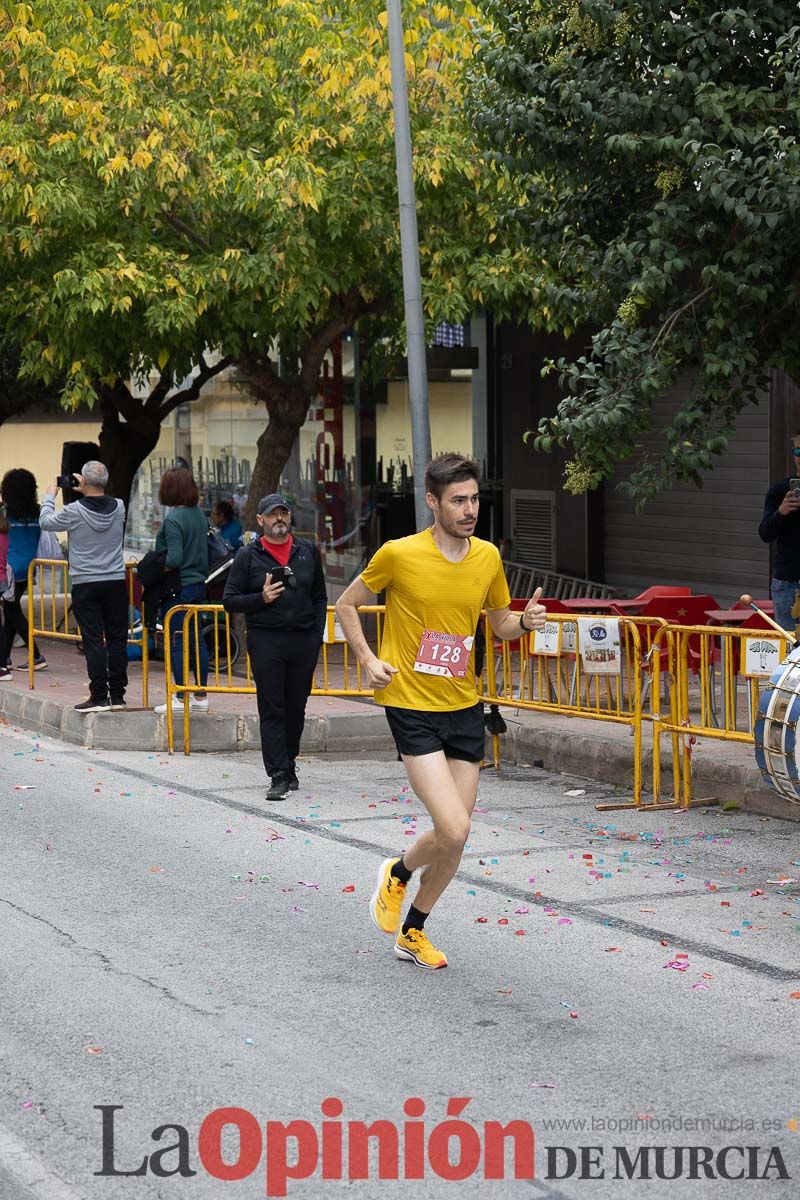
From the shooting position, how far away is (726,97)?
34.7ft

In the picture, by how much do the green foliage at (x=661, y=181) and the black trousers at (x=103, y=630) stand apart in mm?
4049

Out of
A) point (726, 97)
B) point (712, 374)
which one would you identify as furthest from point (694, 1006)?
point (726, 97)

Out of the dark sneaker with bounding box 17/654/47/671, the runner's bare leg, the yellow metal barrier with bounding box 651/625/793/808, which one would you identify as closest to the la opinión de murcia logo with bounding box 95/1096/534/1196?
the runner's bare leg

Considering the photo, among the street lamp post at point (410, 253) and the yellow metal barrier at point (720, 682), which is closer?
the yellow metal barrier at point (720, 682)

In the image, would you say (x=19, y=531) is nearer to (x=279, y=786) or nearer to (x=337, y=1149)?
(x=279, y=786)

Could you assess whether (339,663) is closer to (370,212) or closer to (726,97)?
(370,212)

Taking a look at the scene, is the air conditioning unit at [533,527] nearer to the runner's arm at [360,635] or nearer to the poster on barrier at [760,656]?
the poster on barrier at [760,656]

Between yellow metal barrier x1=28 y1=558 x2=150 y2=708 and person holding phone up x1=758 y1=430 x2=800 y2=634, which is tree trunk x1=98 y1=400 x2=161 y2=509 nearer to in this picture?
yellow metal barrier x1=28 y1=558 x2=150 y2=708

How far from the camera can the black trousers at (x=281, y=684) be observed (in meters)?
11.1

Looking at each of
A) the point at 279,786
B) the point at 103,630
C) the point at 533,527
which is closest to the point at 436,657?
the point at 279,786

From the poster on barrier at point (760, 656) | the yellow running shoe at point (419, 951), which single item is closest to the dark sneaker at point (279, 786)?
the poster on barrier at point (760, 656)

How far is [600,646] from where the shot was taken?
11.4 metres

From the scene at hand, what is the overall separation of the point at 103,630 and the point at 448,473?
7.17 metres

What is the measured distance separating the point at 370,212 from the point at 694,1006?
10.1 m
